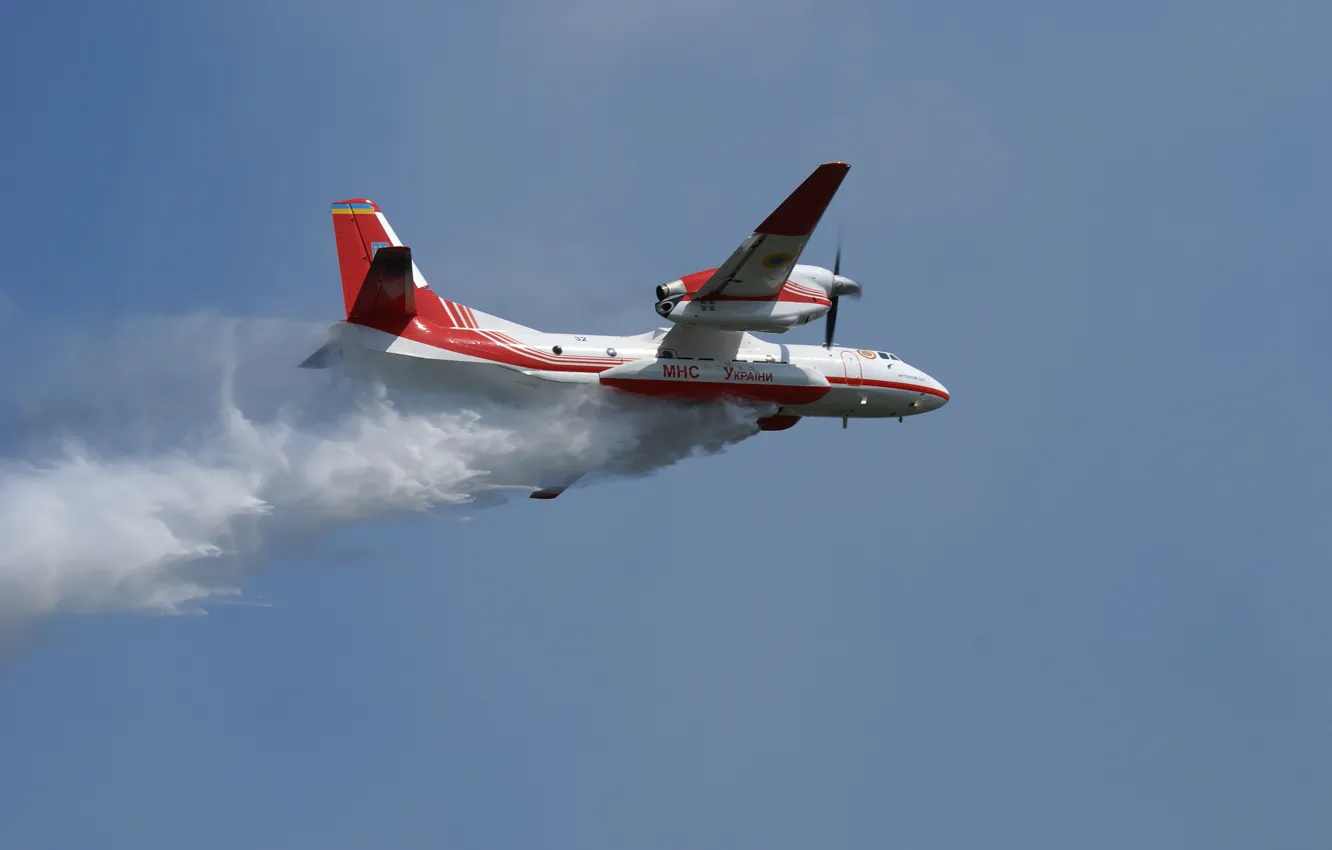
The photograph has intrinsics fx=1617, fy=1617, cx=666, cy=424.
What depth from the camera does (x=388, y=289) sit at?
2333 cm

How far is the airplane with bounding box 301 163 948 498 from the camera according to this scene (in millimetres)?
23734

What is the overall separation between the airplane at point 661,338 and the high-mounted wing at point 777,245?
2 centimetres

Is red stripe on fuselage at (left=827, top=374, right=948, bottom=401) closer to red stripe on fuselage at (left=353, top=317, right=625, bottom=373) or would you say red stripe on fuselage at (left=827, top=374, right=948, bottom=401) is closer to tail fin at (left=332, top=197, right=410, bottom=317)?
red stripe on fuselage at (left=353, top=317, right=625, bottom=373)

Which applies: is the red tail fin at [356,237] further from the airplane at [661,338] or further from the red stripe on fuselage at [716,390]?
the red stripe on fuselage at [716,390]

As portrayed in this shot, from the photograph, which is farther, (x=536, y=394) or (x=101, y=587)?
(x=536, y=394)

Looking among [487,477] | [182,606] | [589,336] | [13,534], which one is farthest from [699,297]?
[13,534]

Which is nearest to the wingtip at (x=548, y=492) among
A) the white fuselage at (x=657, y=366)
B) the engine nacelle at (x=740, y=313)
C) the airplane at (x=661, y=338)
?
the airplane at (x=661, y=338)

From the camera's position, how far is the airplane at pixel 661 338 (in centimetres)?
2373

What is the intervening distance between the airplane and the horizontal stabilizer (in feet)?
0.07

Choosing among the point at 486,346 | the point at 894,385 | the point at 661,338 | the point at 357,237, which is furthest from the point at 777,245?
the point at 357,237

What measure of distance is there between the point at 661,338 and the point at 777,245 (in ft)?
9.43

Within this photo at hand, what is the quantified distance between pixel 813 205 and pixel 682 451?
4994 mm

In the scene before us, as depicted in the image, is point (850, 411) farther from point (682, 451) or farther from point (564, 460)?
point (564, 460)

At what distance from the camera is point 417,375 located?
958 inches
